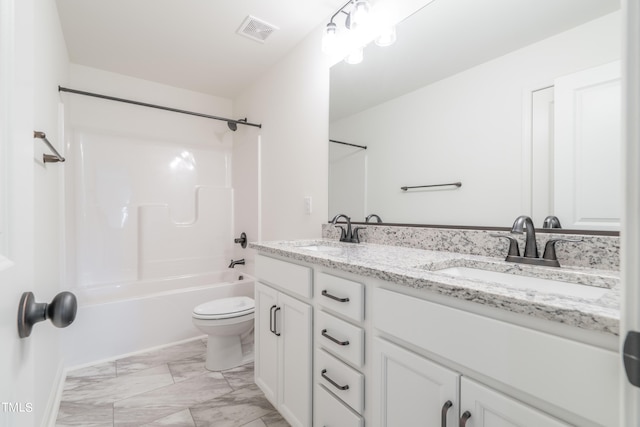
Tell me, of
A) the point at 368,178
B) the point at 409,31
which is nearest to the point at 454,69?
the point at 409,31

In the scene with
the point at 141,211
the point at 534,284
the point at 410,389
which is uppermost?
the point at 141,211

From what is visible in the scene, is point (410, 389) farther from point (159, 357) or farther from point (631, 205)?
point (159, 357)

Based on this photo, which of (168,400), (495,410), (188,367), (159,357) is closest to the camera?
(495,410)

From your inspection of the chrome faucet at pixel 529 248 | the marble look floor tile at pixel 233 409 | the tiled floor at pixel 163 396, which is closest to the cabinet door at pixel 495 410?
the chrome faucet at pixel 529 248

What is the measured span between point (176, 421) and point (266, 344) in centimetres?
60

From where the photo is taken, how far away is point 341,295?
1.08 meters

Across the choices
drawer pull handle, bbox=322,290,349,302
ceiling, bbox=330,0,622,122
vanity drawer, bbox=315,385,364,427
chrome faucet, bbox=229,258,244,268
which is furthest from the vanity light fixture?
chrome faucet, bbox=229,258,244,268

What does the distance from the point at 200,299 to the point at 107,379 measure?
0.80 m

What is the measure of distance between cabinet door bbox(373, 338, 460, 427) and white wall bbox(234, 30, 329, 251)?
1.22 meters

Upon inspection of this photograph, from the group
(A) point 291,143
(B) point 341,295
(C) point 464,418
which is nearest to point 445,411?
(C) point 464,418

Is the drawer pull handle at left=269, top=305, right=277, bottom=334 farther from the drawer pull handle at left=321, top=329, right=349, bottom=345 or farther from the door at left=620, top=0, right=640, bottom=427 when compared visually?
the door at left=620, top=0, right=640, bottom=427

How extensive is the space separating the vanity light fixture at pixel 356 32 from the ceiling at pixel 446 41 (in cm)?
5

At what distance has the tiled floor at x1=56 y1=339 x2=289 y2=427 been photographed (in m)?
1.55

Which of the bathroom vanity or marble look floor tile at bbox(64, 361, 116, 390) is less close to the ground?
the bathroom vanity
